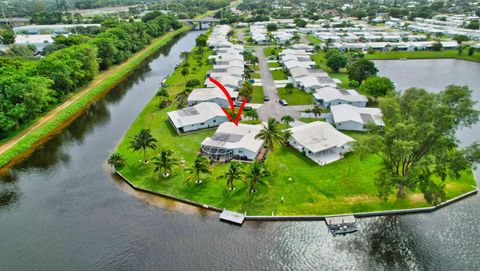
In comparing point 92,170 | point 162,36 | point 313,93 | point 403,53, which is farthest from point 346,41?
point 92,170

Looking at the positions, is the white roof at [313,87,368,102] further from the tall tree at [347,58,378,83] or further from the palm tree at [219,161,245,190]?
the palm tree at [219,161,245,190]

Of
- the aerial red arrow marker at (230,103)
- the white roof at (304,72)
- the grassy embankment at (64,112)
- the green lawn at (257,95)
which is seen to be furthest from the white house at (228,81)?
the grassy embankment at (64,112)

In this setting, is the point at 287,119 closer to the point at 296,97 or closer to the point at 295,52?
the point at 296,97

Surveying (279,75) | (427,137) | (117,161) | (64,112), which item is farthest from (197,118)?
(279,75)

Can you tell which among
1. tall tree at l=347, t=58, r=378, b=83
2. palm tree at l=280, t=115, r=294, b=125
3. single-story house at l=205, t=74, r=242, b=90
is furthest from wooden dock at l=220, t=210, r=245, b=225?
tall tree at l=347, t=58, r=378, b=83

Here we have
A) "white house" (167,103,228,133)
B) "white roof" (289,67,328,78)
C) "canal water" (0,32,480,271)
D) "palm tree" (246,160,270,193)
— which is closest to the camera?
"canal water" (0,32,480,271)
